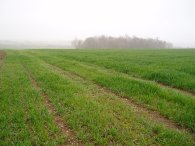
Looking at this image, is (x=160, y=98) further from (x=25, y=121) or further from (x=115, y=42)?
(x=115, y=42)

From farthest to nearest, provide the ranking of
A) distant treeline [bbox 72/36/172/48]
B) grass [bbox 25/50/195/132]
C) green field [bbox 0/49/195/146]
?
distant treeline [bbox 72/36/172/48], grass [bbox 25/50/195/132], green field [bbox 0/49/195/146]

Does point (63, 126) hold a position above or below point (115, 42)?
below

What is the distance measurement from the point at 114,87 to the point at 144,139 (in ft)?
16.7

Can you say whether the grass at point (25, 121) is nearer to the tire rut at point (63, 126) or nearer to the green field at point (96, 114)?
the green field at point (96, 114)

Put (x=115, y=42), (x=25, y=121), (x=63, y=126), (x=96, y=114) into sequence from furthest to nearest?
(x=115, y=42) → (x=96, y=114) → (x=25, y=121) → (x=63, y=126)

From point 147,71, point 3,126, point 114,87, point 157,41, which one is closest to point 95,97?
point 114,87

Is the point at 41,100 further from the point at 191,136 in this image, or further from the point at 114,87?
the point at 191,136

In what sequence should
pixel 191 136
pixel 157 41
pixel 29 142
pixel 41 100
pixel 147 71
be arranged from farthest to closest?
pixel 157 41 → pixel 147 71 → pixel 41 100 → pixel 191 136 → pixel 29 142

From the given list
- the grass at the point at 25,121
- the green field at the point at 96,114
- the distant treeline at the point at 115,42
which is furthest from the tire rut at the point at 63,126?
the distant treeline at the point at 115,42

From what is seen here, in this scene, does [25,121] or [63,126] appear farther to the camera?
[25,121]

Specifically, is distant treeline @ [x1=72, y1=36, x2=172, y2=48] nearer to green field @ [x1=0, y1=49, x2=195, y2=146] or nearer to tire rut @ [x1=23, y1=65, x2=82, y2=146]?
green field @ [x1=0, y1=49, x2=195, y2=146]

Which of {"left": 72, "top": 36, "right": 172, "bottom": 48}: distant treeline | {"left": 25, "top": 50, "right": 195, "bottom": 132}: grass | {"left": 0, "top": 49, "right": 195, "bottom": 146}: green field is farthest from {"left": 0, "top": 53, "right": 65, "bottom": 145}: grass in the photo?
{"left": 72, "top": 36, "right": 172, "bottom": 48}: distant treeline

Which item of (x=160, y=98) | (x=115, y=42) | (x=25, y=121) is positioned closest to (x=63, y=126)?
(x=25, y=121)

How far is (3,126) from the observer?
5.80 m
